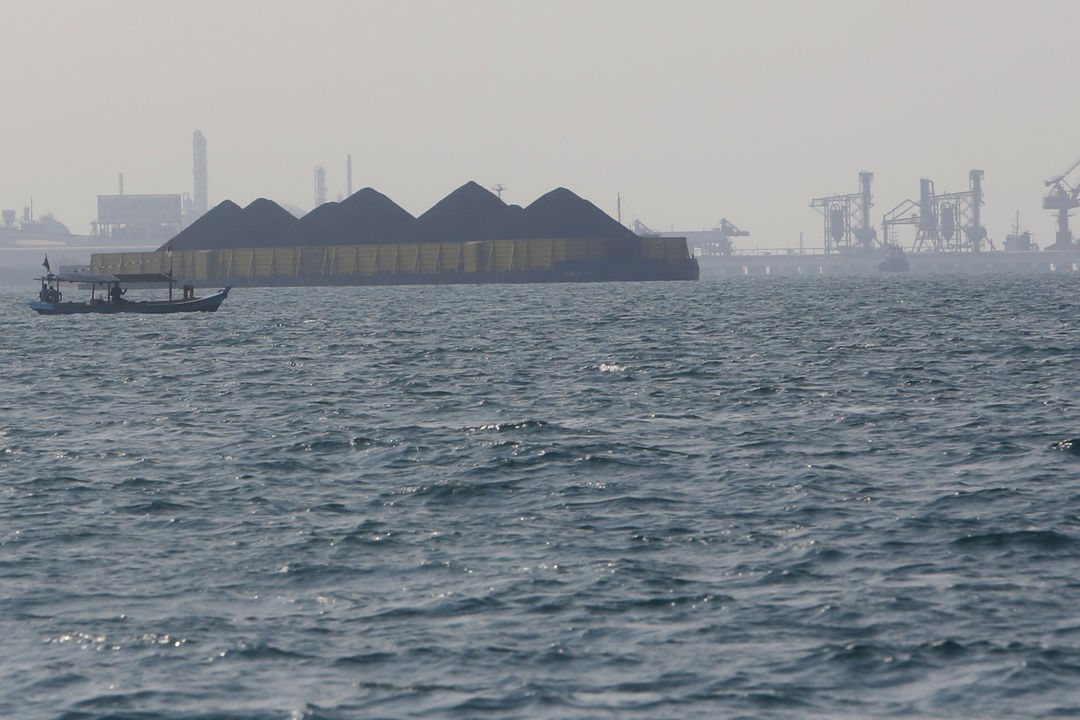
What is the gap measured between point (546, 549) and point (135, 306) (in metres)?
86.6

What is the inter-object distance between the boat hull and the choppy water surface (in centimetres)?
5756

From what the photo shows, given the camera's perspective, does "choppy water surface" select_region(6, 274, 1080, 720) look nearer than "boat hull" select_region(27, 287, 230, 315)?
Yes

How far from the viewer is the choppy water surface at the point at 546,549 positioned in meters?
13.7

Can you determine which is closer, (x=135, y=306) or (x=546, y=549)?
(x=546, y=549)

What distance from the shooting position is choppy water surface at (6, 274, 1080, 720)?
45.0 ft

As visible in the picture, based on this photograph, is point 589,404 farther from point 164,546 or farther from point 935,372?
point 164,546

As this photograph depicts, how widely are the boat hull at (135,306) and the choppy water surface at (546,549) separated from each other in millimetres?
57564

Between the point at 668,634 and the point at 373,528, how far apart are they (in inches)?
266

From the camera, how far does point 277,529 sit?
21.0m

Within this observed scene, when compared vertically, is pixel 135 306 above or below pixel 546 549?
above

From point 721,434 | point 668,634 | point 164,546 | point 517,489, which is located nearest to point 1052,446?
point 721,434

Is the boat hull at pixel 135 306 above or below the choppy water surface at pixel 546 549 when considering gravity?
above

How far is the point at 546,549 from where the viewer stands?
19328mm

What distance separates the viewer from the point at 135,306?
101 m
